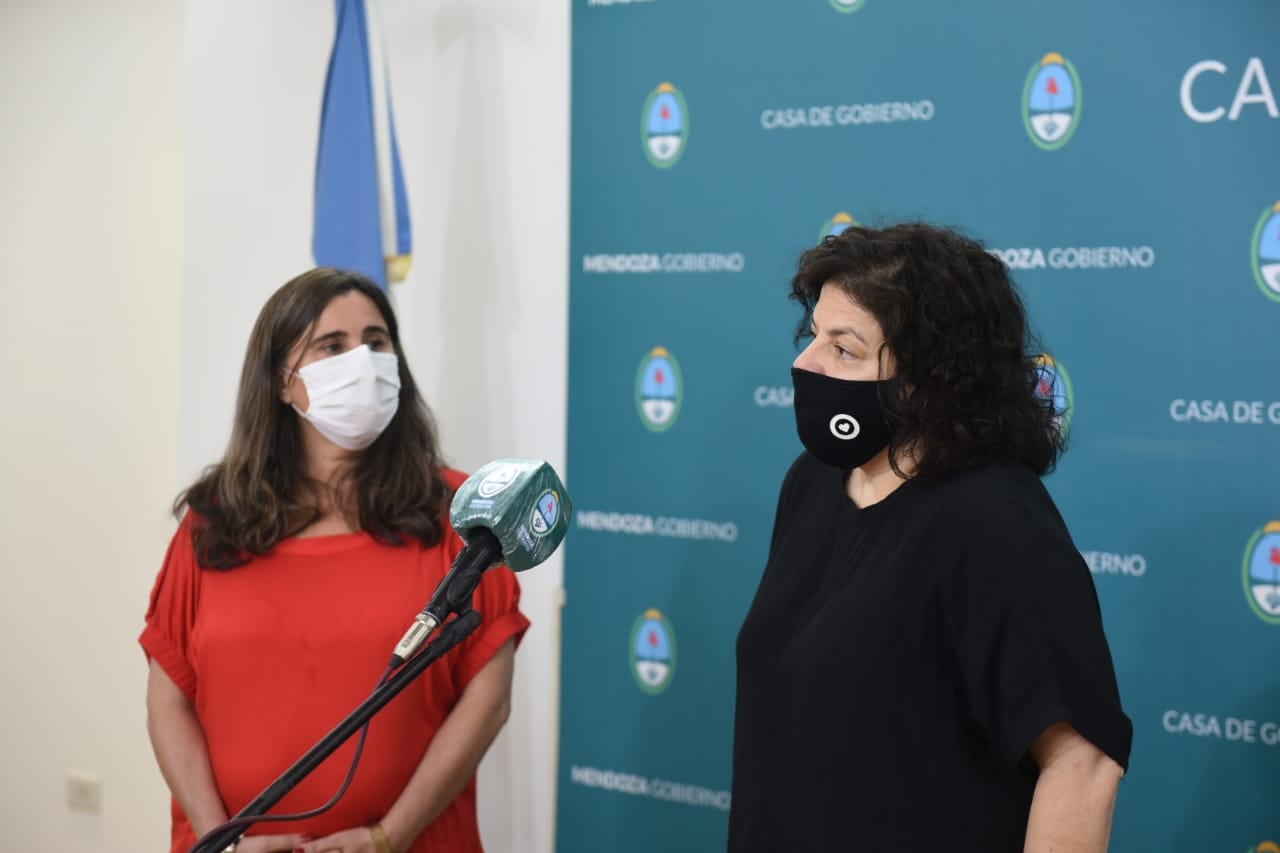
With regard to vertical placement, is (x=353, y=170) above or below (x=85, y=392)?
above

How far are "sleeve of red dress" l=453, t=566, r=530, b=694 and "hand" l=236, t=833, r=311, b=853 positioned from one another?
36 centimetres

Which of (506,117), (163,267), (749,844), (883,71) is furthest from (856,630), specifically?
(163,267)

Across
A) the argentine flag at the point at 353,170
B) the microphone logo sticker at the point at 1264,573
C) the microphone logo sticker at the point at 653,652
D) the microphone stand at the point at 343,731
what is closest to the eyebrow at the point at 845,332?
the microphone stand at the point at 343,731

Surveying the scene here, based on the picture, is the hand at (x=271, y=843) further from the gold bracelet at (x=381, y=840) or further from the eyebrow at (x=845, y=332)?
the eyebrow at (x=845, y=332)

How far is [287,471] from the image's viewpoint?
2127 mm

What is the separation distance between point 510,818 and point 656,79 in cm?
177

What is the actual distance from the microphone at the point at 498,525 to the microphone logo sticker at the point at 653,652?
140 centimetres

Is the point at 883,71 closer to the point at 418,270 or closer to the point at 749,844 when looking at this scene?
the point at 418,270

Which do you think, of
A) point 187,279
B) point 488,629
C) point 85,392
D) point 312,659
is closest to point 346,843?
point 312,659

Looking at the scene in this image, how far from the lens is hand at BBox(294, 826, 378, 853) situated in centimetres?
185

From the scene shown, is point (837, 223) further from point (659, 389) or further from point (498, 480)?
point (498, 480)

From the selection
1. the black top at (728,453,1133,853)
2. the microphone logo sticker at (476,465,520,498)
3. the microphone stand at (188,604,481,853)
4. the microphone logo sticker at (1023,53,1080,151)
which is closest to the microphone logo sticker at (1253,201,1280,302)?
the microphone logo sticker at (1023,53,1080,151)

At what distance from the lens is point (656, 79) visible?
2627mm

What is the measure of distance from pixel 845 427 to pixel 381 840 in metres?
1.03
